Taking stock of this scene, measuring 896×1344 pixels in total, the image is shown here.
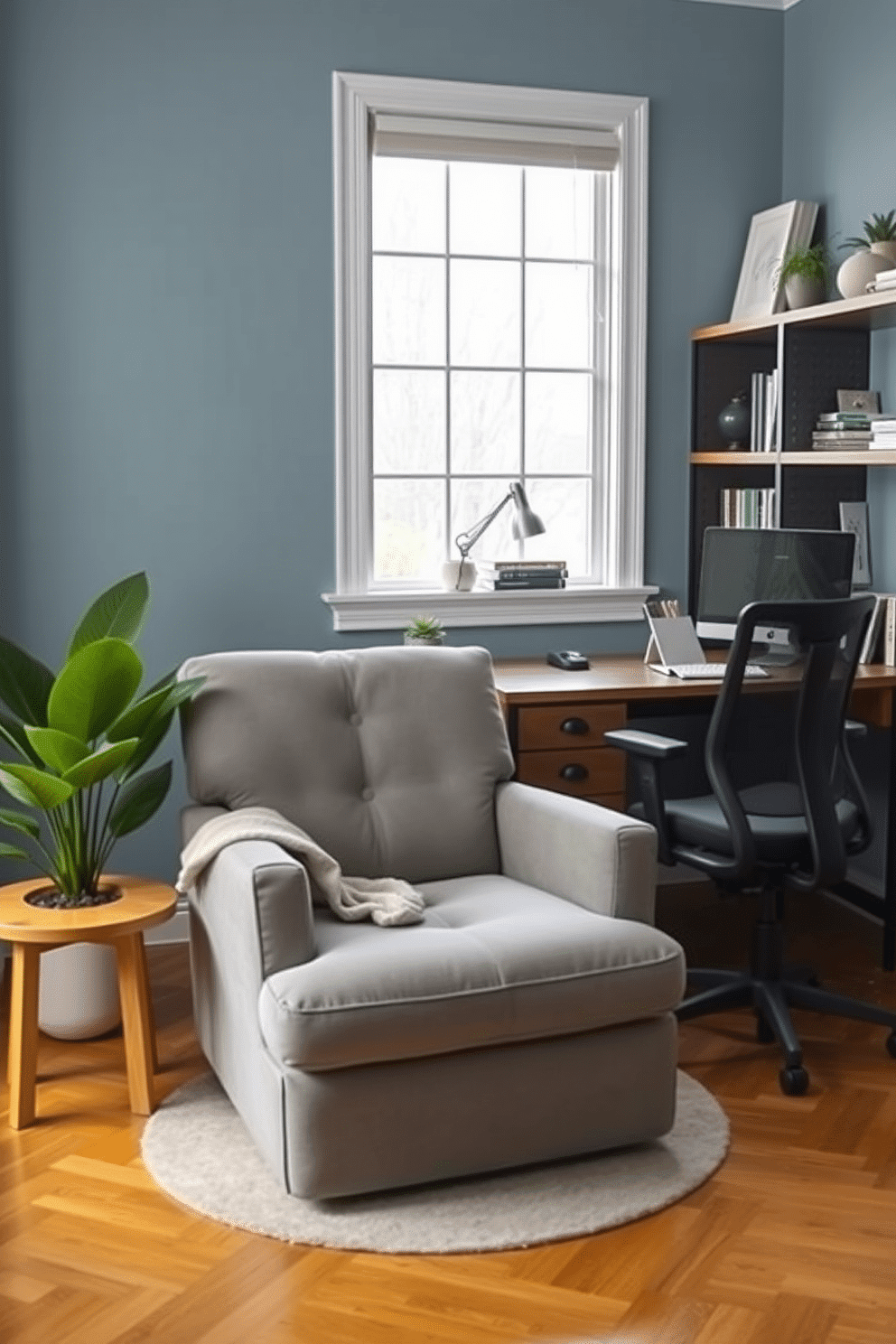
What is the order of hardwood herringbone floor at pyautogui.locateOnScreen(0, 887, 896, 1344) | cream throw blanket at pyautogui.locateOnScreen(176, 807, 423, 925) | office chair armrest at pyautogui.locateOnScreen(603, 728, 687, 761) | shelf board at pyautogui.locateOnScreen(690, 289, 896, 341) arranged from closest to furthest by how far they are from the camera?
hardwood herringbone floor at pyautogui.locateOnScreen(0, 887, 896, 1344) < cream throw blanket at pyautogui.locateOnScreen(176, 807, 423, 925) < office chair armrest at pyautogui.locateOnScreen(603, 728, 687, 761) < shelf board at pyautogui.locateOnScreen(690, 289, 896, 341)

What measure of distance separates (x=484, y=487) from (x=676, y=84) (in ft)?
4.16

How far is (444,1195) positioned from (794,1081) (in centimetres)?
83

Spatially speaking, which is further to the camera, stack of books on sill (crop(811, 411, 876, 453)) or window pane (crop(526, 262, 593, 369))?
window pane (crop(526, 262, 593, 369))

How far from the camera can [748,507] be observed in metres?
4.53

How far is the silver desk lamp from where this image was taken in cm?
433

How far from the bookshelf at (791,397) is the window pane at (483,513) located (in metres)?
0.56

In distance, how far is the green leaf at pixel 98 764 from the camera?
10.1 feet

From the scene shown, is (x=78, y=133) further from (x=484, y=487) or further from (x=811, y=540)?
(x=811, y=540)

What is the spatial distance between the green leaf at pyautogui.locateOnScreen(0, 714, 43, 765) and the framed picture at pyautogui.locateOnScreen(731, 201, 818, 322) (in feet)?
7.51

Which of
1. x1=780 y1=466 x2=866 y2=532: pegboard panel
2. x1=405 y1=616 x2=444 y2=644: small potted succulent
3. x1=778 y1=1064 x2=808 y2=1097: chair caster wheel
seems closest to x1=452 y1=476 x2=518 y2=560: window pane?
x1=405 y1=616 x2=444 y2=644: small potted succulent

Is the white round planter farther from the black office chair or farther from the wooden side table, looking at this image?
the black office chair

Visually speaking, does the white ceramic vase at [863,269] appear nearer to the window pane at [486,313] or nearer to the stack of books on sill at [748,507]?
the stack of books on sill at [748,507]

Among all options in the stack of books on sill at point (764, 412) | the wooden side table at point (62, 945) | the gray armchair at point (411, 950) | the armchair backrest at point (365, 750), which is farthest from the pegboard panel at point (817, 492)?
the wooden side table at point (62, 945)

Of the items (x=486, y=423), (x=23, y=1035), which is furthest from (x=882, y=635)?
(x=23, y=1035)
